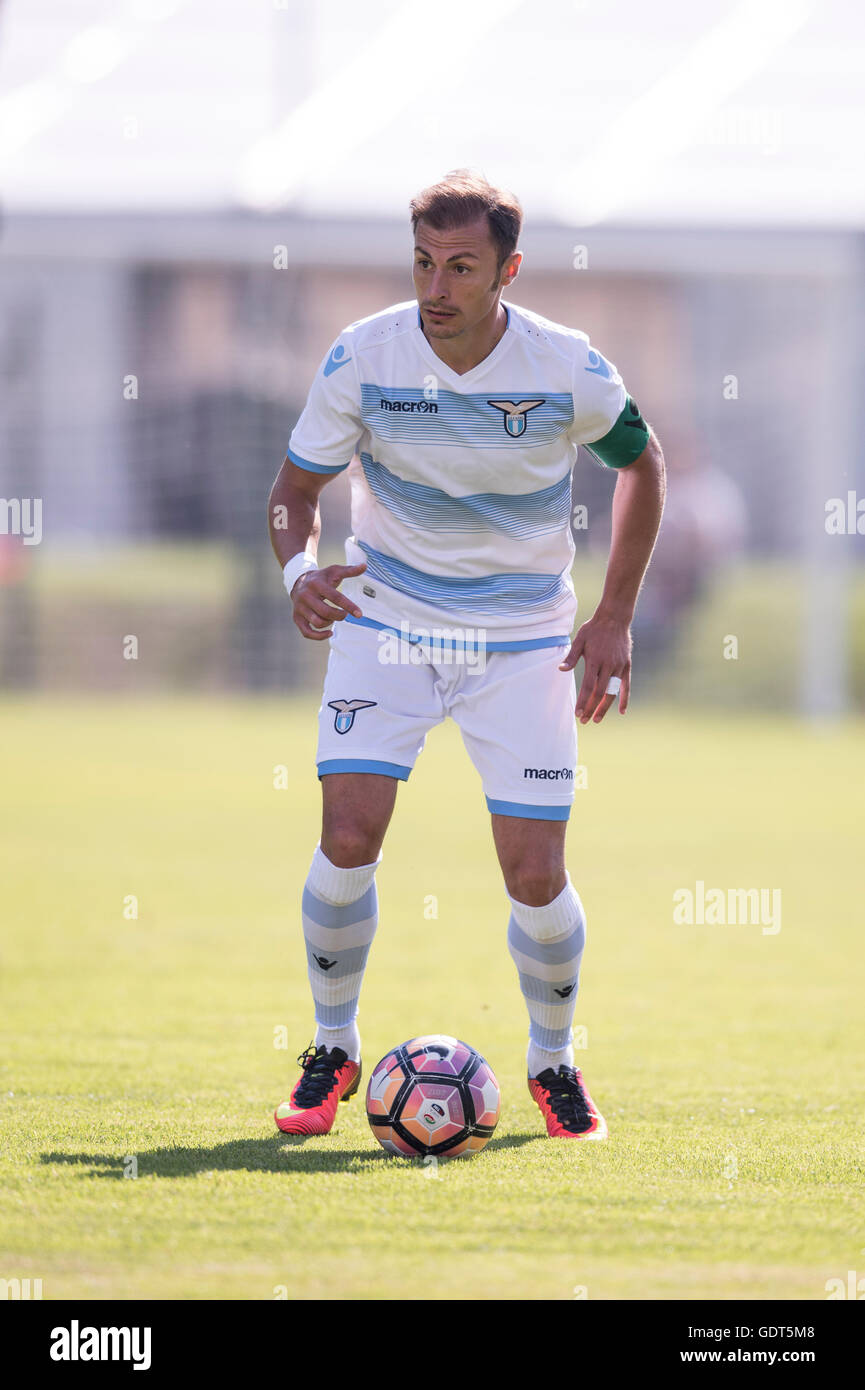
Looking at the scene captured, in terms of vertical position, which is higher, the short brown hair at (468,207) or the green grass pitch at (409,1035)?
the short brown hair at (468,207)

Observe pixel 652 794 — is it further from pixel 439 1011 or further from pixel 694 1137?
pixel 694 1137

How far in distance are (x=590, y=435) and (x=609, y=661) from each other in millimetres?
624

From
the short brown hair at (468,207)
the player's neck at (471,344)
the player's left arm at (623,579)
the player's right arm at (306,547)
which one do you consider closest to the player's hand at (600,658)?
the player's left arm at (623,579)

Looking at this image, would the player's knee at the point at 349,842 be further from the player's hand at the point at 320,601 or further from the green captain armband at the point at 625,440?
the green captain armband at the point at 625,440

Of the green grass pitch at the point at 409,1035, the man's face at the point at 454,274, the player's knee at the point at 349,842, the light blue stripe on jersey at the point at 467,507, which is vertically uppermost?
the man's face at the point at 454,274

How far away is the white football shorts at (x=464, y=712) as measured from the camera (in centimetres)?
462

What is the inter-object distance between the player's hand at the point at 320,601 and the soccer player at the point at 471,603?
13 centimetres

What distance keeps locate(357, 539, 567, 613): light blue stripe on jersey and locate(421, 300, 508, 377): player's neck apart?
1.84 feet

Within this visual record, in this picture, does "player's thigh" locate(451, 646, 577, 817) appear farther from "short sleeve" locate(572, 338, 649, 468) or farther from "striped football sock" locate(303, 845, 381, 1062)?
"short sleeve" locate(572, 338, 649, 468)

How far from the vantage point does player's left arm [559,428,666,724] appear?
467 cm

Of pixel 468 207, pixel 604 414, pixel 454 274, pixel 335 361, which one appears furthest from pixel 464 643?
pixel 468 207

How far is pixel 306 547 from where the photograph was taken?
4.66m

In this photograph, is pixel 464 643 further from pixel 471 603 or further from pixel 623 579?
pixel 623 579

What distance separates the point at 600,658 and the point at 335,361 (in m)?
1.08
